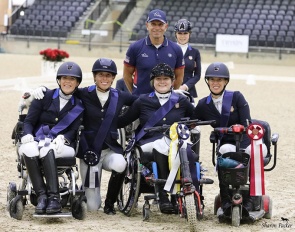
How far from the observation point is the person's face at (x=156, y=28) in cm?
788

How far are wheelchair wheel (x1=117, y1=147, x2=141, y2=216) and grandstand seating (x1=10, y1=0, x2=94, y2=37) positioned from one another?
103 feet

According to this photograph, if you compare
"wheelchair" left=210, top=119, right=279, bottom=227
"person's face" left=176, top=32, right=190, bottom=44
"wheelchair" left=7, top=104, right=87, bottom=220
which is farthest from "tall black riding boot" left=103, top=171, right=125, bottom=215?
"person's face" left=176, top=32, right=190, bottom=44

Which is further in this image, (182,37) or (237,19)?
(237,19)

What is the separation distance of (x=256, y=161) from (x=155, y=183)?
2.68ft

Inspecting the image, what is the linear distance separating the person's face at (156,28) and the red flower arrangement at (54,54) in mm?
14629

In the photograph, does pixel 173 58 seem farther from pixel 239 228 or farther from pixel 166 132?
pixel 239 228

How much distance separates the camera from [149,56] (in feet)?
26.3

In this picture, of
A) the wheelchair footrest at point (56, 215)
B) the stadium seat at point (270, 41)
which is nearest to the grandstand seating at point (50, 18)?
the stadium seat at point (270, 41)

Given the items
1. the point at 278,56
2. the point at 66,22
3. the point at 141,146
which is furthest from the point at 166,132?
the point at 66,22

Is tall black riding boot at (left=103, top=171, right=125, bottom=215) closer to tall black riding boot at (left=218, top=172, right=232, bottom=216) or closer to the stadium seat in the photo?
tall black riding boot at (left=218, top=172, right=232, bottom=216)

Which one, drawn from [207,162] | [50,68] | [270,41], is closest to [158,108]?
[207,162]

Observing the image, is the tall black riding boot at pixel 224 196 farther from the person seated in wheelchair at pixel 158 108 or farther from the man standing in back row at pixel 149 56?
the man standing in back row at pixel 149 56

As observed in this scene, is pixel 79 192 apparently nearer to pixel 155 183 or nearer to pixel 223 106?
pixel 155 183

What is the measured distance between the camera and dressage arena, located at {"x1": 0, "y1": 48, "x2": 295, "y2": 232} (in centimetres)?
646
